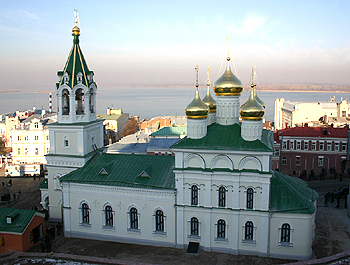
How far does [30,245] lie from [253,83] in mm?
15182

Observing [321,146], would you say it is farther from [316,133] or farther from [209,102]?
[209,102]

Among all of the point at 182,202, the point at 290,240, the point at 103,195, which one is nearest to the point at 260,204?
the point at 290,240

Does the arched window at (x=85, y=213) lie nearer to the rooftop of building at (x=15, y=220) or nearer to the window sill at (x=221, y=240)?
the rooftop of building at (x=15, y=220)

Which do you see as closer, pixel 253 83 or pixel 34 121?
pixel 253 83

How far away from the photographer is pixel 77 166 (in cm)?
2136

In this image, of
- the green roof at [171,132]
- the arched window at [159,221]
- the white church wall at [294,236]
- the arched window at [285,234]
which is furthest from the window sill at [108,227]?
the green roof at [171,132]

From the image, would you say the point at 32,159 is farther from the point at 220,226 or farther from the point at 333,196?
the point at 333,196

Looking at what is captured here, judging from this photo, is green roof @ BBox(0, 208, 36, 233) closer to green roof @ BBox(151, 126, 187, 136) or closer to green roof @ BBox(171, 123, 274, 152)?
green roof @ BBox(171, 123, 274, 152)

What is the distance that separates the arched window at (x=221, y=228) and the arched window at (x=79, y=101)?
35.6 feet

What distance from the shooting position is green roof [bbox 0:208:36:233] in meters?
18.4

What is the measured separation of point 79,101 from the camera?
73.4ft

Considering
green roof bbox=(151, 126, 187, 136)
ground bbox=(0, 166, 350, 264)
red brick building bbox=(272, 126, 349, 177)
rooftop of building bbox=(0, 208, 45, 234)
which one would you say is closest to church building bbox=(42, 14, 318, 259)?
ground bbox=(0, 166, 350, 264)

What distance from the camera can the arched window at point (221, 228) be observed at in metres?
18.0

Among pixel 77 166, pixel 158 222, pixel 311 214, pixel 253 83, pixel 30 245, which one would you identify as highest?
pixel 253 83
